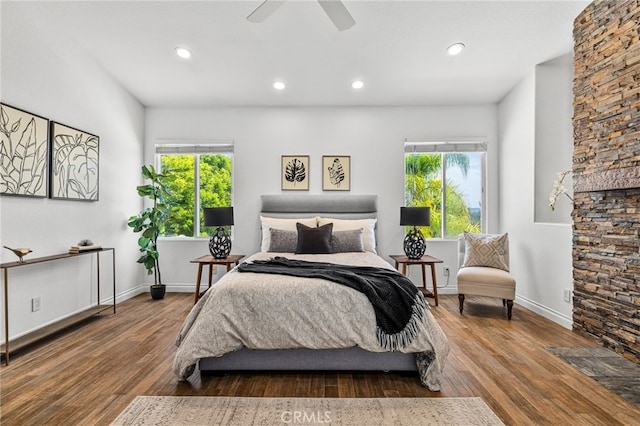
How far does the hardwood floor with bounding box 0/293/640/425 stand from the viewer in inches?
74.5

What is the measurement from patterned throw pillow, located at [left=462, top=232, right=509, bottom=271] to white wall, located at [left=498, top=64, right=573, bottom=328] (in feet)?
1.10

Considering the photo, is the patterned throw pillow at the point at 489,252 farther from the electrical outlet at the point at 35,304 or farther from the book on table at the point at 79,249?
the electrical outlet at the point at 35,304

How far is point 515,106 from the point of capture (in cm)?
427

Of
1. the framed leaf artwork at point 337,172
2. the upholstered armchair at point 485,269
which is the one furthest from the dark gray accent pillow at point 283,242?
the upholstered armchair at point 485,269

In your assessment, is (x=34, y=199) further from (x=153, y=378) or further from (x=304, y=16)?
(x=304, y=16)

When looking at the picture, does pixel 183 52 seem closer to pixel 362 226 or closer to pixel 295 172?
pixel 295 172

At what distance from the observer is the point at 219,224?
4.20 meters

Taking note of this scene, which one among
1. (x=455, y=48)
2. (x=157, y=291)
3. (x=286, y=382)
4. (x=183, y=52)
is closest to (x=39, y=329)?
(x=157, y=291)

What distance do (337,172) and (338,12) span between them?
2.55 m

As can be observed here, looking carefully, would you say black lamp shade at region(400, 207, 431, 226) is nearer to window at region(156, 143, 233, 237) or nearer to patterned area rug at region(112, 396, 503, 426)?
patterned area rug at region(112, 396, 503, 426)

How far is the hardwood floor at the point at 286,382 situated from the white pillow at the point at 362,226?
145 centimetres

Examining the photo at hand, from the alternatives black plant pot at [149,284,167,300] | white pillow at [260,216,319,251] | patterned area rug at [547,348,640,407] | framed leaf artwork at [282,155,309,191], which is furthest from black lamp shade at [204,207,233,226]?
patterned area rug at [547,348,640,407]

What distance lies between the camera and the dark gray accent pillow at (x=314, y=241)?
3.85m

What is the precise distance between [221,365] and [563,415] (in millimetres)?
2123
